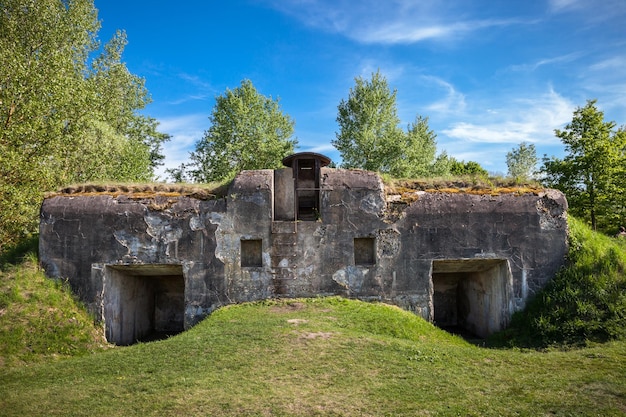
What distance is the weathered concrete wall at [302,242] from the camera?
1282 centimetres

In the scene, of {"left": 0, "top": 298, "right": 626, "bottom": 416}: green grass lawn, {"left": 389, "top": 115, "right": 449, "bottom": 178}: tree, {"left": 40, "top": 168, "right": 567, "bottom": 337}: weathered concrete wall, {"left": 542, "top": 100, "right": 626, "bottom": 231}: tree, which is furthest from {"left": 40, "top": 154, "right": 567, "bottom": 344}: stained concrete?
{"left": 389, "top": 115, "right": 449, "bottom": 178}: tree

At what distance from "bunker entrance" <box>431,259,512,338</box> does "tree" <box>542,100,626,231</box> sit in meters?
10.8

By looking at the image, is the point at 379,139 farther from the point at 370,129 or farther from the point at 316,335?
the point at 316,335

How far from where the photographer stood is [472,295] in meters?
15.4

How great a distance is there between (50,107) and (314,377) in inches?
590

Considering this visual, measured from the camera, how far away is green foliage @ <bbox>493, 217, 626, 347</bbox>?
430 inches

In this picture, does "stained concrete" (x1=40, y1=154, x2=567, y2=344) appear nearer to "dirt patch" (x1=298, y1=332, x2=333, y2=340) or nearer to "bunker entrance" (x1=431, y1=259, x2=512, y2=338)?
"bunker entrance" (x1=431, y1=259, x2=512, y2=338)

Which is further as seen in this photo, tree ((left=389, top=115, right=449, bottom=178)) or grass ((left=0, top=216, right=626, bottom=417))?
tree ((left=389, top=115, right=449, bottom=178))

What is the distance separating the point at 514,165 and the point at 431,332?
118ft

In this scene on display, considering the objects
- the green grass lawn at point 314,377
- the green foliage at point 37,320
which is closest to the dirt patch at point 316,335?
the green grass lawn at point 314,377

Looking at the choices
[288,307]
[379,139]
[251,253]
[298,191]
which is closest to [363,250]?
[298,191]

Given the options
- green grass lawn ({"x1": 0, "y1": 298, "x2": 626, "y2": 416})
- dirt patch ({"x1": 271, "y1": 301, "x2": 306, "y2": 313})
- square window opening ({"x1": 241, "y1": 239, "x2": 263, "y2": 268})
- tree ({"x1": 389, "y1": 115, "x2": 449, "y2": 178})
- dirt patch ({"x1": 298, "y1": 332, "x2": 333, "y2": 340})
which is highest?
tree ({"x1": 389, "y1": 115, "x2": 449, "y2": 178})

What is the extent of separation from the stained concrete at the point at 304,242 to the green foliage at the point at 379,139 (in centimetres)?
1706

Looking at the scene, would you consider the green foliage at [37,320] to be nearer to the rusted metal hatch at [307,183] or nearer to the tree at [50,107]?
the tree at [50,107]
